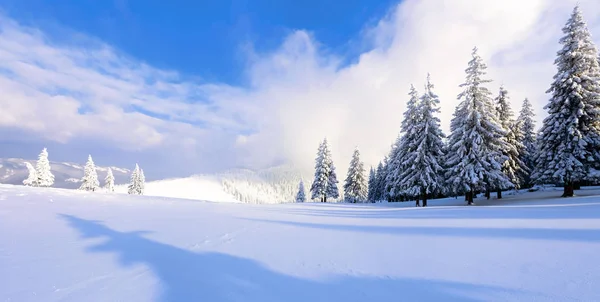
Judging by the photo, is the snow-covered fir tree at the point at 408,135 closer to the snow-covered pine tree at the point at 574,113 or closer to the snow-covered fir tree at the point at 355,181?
the snow-covered pine tree at the point at 574,113

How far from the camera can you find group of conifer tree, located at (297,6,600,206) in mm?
19891

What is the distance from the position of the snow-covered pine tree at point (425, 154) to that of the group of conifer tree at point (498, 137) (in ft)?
0.27

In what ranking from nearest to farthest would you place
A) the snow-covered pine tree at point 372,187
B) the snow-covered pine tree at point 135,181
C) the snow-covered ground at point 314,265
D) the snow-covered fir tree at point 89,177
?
the snow-covered ground at point 314,265, the snow-covered fir tree at point 89,177, the snow-covered pine tree at point 372,187, the snow-covered pine tree at point 135,181

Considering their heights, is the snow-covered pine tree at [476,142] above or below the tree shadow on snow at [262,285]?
above

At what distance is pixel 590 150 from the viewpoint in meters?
19.9

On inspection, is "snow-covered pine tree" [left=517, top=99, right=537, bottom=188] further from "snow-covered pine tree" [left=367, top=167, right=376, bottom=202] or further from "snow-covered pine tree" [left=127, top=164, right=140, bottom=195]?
"snow-covered pine tree" [left=127, top=164, right=140, bottom=195]

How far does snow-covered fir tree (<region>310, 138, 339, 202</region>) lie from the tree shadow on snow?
43.2m

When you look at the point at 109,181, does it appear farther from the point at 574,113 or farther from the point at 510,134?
the point at 574,113

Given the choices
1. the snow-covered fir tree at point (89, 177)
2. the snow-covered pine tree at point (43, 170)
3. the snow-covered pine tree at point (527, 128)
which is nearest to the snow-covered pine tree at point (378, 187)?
the snow-covered pine tree at point (527, 128)

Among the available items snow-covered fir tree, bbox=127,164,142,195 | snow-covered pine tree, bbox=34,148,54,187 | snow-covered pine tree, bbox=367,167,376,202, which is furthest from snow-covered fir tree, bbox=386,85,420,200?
snow-covered pine tree, bbox=34,148,54,187

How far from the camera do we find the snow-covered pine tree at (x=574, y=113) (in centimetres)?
1956

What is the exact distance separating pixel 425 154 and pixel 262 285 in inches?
1059

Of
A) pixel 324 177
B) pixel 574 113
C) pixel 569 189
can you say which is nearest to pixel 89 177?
pixel 324 177

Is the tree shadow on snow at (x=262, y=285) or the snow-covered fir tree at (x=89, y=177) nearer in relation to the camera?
the tree shadow on snow at (x=262, y=285)
